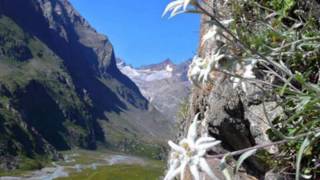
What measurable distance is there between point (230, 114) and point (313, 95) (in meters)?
5.14

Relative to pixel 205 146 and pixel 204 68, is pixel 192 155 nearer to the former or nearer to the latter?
pixel 205 146

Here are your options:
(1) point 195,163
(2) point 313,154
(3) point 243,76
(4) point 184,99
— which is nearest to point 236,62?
(3) point 243,76

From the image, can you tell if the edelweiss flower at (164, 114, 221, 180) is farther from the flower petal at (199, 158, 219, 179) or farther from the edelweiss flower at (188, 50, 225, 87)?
the edelweiss flower at (188, 50, 225, 87)

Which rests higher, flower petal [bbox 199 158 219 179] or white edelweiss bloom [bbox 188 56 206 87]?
white edelweiss bloom [bbox 188 56 206 87]

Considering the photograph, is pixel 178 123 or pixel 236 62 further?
pixel 178 123

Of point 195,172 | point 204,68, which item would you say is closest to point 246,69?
point 204,68

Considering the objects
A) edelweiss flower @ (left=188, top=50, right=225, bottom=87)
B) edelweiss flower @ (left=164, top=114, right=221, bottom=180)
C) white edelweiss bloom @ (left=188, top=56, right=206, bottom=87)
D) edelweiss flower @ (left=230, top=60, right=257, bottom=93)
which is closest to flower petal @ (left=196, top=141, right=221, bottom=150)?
edelweiss flower @ (left=164, top=114, right=221, bottom=180)

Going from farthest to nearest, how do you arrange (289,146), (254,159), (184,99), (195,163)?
(184,99) → (254,159) → (289,146) → (195,163)

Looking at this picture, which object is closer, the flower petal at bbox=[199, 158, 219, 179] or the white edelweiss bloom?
the flower petal at bbox=[199, 158, 219, 179]

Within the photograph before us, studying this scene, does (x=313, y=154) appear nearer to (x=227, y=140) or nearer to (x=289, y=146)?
(x=289, y=146)

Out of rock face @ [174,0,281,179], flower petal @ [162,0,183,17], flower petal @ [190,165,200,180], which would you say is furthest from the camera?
rock face @ [174,0,281,179]

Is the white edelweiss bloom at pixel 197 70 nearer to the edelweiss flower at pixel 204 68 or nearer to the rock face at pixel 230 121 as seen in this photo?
the edelweiss flower at pixel 204 68

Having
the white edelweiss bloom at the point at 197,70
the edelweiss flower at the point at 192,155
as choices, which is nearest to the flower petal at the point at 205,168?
the edelweiss flower at the point at 192,155

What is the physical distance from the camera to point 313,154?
490 centimetres
